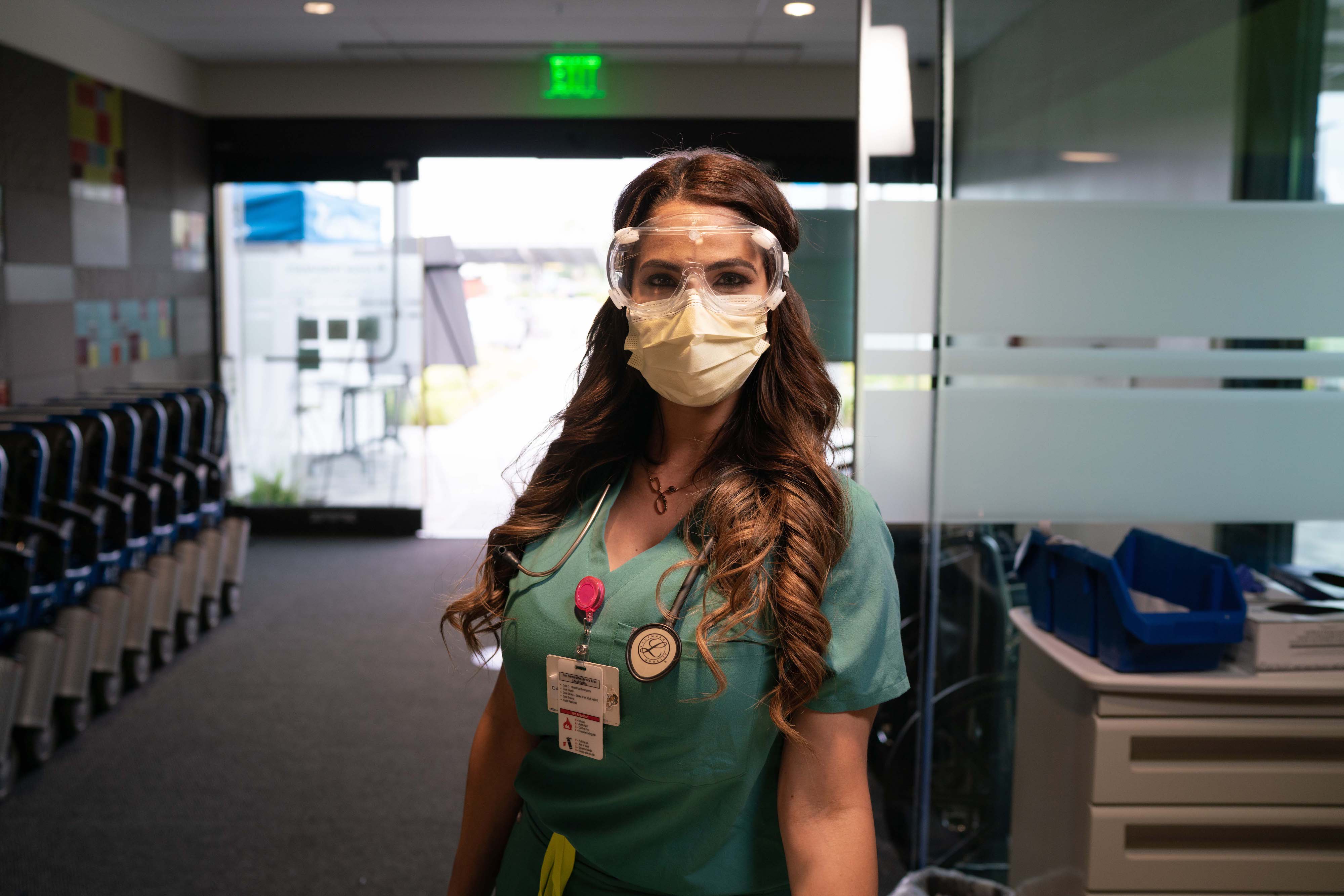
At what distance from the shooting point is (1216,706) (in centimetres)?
188

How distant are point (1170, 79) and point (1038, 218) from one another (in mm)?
497

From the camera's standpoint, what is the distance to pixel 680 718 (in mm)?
1021

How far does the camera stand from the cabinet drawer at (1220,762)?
6.14 feet

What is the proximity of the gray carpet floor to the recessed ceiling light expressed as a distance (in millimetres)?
2438

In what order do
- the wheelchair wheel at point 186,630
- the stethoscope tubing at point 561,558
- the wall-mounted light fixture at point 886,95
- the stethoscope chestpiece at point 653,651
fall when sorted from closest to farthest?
the stethoscope chestpiece at point 653,651
the stethoscope tubing at point 561,558
the wall-mounted light fixture at point 886,95
the wheelchair wheel at point 186,630

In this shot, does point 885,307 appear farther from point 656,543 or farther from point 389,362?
point 389,362

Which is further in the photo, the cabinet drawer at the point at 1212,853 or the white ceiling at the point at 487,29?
the white ceiling at the point at 487,29

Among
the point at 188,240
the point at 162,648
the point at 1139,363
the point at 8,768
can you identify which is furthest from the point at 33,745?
the point at 188,240

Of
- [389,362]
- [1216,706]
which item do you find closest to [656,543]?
[1216,706]

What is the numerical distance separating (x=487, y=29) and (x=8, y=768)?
4.12 meters

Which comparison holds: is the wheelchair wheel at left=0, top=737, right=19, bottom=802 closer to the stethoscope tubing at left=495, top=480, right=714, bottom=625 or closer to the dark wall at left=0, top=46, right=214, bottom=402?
the dark wall at left=0, top=46, right=214, bottom=402

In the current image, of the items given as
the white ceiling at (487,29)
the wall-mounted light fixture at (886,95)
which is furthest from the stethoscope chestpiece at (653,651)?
the white ceiling at (487,29)

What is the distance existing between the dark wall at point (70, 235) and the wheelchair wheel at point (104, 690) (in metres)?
1.54

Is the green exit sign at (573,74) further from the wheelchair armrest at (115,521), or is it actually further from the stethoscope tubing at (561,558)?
the stethoscope tubing at (561,558)
